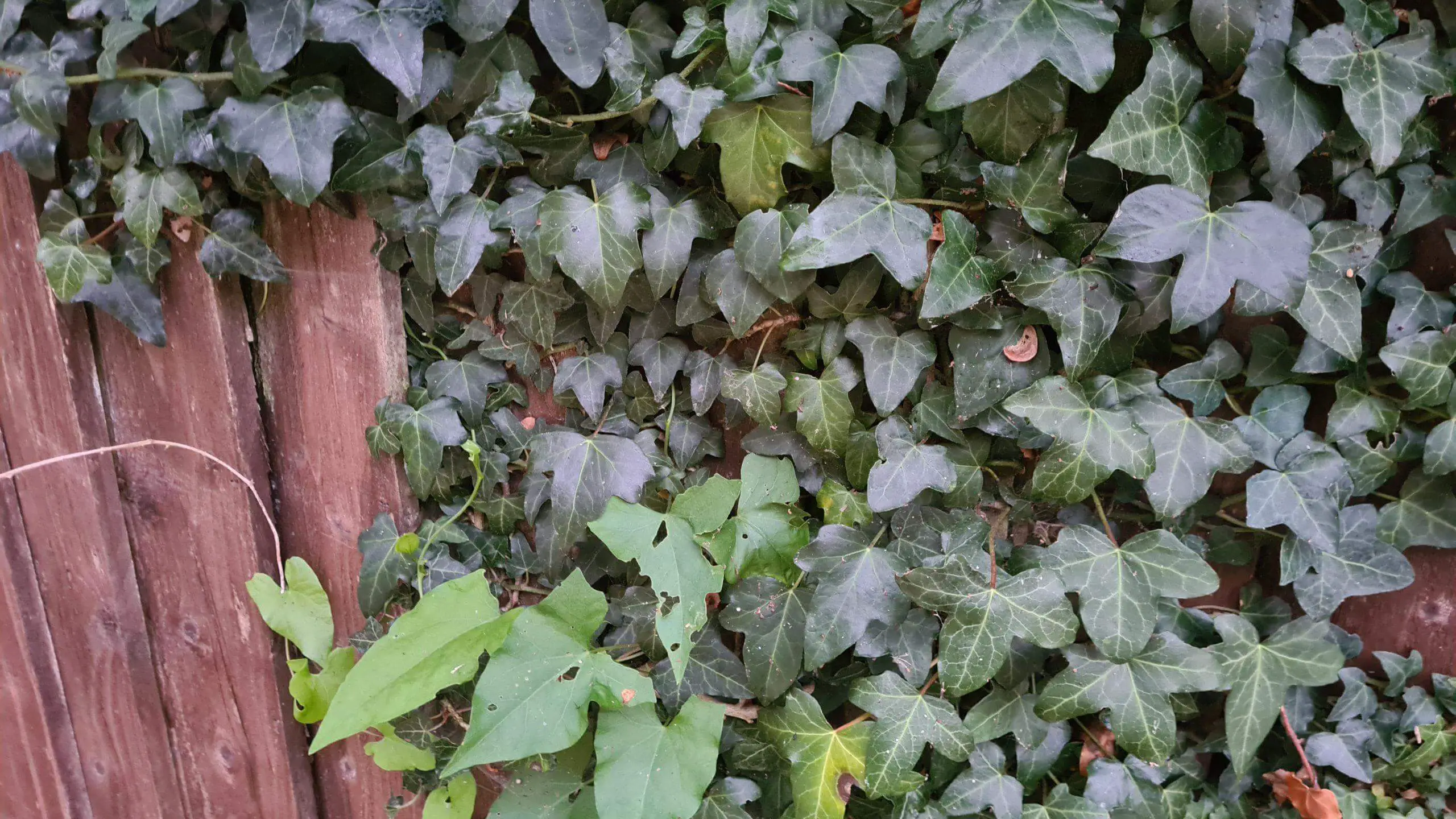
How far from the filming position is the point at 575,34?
94cm

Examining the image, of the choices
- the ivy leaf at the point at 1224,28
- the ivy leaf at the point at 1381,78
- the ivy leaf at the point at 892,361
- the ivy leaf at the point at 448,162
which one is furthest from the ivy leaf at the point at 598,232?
the ivy leaf at the point at 1381,78

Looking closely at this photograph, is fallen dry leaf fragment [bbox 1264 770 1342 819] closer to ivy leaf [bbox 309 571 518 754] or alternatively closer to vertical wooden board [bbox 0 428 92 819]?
ivy leaf [bbox 309 571 518 754]

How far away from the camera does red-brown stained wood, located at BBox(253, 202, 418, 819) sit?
3.87 feet

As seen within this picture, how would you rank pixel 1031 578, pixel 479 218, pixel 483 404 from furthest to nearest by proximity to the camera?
pixel 483 404
pixel 479 218
pixel 1031 578

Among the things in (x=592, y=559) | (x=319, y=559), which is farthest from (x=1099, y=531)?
(x=319, y=559)

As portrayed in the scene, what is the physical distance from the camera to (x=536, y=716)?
1036 mm

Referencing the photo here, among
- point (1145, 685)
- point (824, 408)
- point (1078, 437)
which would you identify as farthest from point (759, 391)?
point (1145, 685)

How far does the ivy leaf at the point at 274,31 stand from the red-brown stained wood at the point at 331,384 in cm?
24

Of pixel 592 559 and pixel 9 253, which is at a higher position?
pixel 9 253

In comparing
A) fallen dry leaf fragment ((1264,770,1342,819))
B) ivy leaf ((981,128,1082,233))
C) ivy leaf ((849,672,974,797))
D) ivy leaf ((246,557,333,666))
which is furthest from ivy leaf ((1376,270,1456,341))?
ivy leaf ((246,557,333,666))

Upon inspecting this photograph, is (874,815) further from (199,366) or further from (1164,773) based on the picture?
(199,366)

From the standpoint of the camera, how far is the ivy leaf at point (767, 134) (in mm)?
938

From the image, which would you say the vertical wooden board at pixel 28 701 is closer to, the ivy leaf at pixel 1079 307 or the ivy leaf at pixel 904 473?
the ivy leaf at pixel 904 473

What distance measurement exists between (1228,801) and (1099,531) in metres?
0.46
